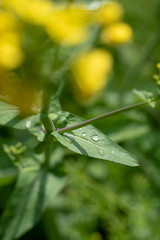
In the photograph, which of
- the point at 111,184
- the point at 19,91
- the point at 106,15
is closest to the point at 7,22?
the point at 19,91

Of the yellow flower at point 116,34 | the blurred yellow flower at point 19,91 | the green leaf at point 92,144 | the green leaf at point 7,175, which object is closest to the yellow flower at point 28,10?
the blurred yellow flower at point 19,91

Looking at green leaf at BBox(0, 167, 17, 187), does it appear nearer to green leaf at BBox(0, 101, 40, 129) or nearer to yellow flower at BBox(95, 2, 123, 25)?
green leaf at BBox(0, 101, 40, 129)

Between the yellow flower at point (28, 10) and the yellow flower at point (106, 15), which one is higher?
the yellow flower at point (28, 10)

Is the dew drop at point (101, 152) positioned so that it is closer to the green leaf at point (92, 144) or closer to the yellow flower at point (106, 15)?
the green leaf at point (92, 144)

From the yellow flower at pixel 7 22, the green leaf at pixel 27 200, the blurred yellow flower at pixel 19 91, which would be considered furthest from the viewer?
the green leaf at pixel 27 200

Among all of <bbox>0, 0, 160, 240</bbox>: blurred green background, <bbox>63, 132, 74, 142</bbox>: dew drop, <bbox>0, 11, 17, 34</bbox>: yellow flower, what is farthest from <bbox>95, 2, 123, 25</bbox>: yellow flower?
<bbox>63, 132, 74, 142</bbox>: dew drop
